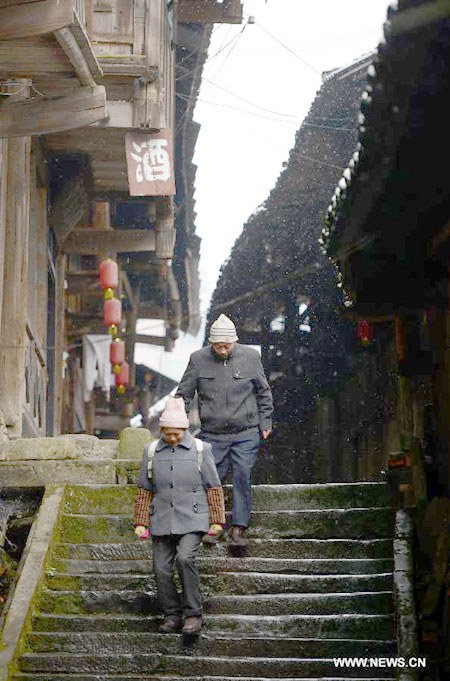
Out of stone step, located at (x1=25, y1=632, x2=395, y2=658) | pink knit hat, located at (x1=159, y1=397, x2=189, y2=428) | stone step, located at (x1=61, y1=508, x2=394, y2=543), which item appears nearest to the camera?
stone step, located at (x1=25, y1=632, x2=395, y2=658)

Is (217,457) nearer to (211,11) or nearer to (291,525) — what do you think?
(291,525)

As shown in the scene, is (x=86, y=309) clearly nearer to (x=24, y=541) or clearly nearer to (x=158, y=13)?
(x=158, y=13)

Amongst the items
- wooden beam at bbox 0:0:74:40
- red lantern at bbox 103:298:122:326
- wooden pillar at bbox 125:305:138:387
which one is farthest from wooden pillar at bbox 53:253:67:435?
wooden beam at bbox 0:0:74:40

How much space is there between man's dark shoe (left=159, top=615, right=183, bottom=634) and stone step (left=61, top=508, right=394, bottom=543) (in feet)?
5.76

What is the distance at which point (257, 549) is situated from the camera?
11.1 meters

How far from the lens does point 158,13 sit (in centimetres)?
1559

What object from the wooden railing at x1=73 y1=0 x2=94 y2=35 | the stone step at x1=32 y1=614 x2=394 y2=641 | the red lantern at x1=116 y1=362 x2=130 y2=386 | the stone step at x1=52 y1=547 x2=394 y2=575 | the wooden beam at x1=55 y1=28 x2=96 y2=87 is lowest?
the stone step at x1=32 y1=614 x2=394 y2=641

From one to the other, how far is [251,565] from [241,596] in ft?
1.86

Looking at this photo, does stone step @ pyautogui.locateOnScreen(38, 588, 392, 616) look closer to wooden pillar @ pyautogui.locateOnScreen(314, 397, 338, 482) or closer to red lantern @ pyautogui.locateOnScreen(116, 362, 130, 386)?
wooden pillar @ pyautogui.locateOnScreen(314, 397, 338, 482)

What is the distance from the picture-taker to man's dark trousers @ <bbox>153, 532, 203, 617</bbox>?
9.58m

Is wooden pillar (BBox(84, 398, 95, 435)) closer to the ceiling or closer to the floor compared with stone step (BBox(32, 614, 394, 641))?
closer to the ceiling

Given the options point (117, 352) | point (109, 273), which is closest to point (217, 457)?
point (109, 273)

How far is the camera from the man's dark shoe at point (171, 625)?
9.68m

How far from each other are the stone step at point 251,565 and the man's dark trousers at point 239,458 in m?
0.46
